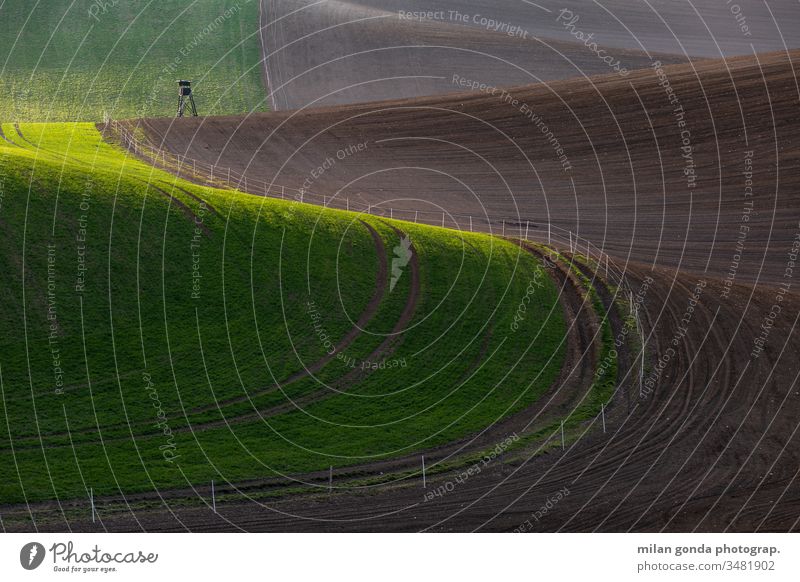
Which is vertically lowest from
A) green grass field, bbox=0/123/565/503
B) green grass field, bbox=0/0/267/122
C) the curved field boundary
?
the curved field boundary

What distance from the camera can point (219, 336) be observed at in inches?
1614

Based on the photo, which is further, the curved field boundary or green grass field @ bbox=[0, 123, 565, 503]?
green grass field @ bbox=[0, 123, 565, 503]

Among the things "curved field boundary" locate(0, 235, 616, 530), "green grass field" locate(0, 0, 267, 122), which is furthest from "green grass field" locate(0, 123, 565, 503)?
"green grass field" locate(0, 0, 267, 122)

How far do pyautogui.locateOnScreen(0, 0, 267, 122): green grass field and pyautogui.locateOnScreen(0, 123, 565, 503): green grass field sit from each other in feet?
124

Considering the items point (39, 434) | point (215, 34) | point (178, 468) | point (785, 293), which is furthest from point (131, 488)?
point (215, 34)

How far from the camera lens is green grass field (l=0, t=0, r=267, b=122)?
84938 mm

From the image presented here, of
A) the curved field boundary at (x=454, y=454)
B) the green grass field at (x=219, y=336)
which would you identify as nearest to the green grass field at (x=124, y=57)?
the green grass field at (x=219, y=336)

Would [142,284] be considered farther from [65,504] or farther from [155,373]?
[65,504]

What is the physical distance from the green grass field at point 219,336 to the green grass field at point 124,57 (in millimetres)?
37648

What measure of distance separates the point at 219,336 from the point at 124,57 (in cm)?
5857

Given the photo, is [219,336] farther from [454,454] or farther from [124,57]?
[124,57]

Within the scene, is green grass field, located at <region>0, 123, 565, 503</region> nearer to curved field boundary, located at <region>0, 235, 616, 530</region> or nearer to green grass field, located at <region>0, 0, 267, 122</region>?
curved field boundary, located at <region>0, 235, 616, 530</region>

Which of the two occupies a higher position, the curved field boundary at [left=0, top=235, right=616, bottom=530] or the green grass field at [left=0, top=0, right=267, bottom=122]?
the green grass field at [left=0, top=0, right=267, bottom=122]

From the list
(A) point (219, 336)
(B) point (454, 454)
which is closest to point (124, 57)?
(A) point (219, 336)
